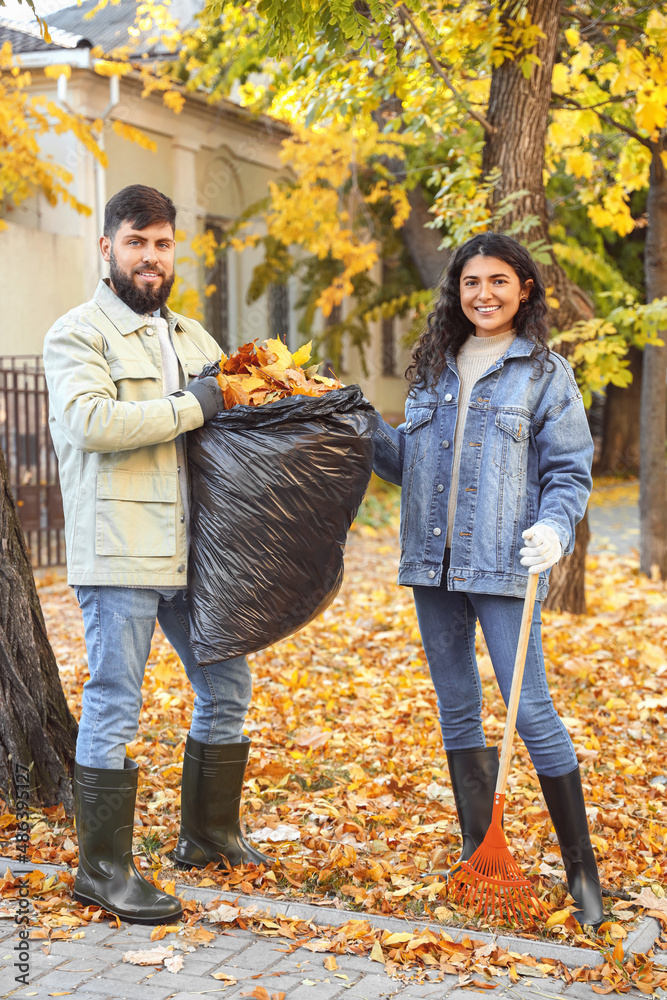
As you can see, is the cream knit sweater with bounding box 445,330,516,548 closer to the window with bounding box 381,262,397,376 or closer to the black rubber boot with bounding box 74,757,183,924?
the black rubber boot with bounding box 74,757,183,924

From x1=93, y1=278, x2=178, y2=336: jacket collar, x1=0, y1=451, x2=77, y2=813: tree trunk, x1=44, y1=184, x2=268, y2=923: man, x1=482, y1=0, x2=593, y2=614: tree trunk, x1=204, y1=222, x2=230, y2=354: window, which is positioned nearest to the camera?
x1=44, y1=184, x2=268, y2=923: man

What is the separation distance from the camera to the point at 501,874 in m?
2.85

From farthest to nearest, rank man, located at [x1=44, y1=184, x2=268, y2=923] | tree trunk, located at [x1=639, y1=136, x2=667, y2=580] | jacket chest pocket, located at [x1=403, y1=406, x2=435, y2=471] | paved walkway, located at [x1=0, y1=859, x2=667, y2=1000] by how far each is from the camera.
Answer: tree trunk, located at [x1=639, y1=136, x2=667, y2=580] → jacket chest pocket, located at [x1=403, y1=406, x2=435, y2=471] → man, located at [x1=44, y1=184, x2=268, y2=923] → paved walkway, located at [x1=0, y1=859, x2=667, y2=1000]

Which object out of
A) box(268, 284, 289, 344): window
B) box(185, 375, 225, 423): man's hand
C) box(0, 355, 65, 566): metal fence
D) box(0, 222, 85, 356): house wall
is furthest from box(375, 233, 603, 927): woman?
box(268, 284, 289, 344): window

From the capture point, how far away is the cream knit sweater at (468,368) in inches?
117

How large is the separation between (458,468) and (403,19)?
422 centimetres

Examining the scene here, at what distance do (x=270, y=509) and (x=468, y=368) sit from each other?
75 cm

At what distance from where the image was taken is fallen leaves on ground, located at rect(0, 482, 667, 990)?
2951 mm

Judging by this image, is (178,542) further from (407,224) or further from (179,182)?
(179,182)

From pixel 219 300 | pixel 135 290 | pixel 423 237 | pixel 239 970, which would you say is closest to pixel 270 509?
pixel 135 290

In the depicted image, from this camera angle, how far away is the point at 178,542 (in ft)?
9.36

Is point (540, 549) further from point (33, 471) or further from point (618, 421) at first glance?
point (618, 421)

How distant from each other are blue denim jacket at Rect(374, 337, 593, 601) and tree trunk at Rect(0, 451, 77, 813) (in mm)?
1387

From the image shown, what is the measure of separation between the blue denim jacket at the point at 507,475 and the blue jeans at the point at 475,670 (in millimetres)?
86
